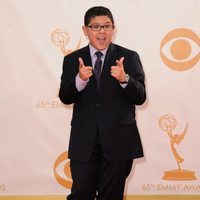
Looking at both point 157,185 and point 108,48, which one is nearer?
point 108,48

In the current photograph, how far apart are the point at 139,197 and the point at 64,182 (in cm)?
66

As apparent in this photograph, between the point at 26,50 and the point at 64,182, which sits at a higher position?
the point at 26,50

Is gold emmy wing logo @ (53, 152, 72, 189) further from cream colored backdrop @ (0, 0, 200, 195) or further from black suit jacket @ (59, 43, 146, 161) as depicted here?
black suit jacket @ (59, 43, 146, 161)

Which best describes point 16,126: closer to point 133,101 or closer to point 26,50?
point 26,50

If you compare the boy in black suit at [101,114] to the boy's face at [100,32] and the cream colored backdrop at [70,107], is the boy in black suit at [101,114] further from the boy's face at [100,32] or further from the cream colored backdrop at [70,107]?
the cream colored backdrop at [70,107]

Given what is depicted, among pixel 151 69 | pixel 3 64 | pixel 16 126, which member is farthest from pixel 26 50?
pixel 151 69

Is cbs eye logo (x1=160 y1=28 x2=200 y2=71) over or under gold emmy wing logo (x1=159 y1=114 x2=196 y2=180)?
over

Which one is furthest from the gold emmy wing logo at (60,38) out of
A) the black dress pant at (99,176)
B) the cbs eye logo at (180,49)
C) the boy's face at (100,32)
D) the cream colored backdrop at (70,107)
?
the black dress pant at (99,176)

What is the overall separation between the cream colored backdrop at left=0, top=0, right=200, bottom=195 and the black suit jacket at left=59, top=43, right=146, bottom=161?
89 centimetres

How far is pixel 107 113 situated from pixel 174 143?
3.86ft

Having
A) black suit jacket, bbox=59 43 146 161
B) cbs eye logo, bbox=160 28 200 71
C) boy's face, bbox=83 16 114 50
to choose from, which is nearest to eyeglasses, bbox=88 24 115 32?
boy's face, bbox=83 16 114 50

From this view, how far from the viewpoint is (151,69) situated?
10.2 feet

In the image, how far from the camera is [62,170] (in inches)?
127

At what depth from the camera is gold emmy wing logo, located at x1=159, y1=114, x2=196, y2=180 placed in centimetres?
313
